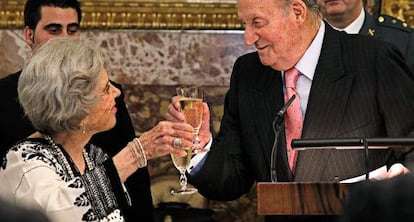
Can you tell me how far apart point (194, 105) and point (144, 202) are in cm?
107

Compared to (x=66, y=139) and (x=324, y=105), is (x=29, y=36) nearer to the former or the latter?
(x=66, y=139)

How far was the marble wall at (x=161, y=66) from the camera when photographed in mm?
4723

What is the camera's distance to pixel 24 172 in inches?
102

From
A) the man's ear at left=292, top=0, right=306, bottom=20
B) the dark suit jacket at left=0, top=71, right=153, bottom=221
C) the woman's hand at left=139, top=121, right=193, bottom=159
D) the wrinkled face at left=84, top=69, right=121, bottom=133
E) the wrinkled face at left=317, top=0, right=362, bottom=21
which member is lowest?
the dark suit jacket at left=0, top=71, right=153, bottom=221

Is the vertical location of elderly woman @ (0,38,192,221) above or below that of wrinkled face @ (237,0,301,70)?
below

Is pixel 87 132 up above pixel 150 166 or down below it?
above

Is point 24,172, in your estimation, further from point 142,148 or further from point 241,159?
point 241,159

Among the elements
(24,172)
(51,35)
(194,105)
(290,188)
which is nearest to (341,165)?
(194,105)

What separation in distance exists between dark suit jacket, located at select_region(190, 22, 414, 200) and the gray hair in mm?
562

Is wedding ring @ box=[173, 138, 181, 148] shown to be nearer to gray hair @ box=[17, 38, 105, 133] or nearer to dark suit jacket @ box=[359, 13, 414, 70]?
gray hair @ box=[17, 38, 105, 133]

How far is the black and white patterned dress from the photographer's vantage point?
2545 mm

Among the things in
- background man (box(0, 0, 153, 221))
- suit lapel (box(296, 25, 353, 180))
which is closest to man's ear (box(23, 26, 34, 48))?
background man (box(0, 0, 153, 221))

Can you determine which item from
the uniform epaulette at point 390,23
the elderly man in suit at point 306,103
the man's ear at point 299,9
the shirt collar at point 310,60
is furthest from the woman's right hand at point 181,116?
the uniform epaulette at point 390,23

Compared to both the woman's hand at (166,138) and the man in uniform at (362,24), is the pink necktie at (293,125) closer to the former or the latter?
the woman's hand at (166,138)
